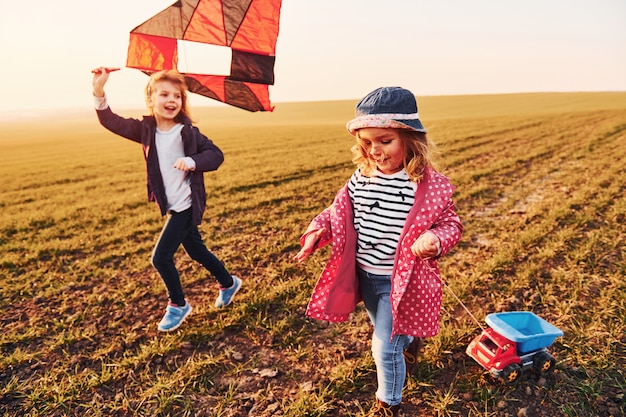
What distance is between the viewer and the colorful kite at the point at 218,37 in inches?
139

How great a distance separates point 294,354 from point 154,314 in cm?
178

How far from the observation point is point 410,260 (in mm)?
2539

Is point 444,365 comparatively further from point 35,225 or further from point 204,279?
point 35,225

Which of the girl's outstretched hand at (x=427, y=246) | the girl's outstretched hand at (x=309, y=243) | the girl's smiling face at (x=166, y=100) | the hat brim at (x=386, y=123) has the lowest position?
the girl's outstretched hand at (x=309, y=243)

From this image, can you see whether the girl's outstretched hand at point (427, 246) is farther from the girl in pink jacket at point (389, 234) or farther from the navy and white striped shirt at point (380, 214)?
the navy and white striped shirt at point (380, 214)

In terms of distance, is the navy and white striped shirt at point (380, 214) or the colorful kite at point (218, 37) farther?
the colorful kite at point (218, 37)

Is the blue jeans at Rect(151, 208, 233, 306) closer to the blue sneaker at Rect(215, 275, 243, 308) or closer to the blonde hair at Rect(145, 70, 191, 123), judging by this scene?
the blue sneaker at Rect(215, 275, 243, 308)

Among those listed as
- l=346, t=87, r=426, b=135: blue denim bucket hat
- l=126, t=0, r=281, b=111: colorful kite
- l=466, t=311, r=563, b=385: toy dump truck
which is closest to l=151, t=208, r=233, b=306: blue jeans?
l=126, t=0, r=281, b=111: colorful kite

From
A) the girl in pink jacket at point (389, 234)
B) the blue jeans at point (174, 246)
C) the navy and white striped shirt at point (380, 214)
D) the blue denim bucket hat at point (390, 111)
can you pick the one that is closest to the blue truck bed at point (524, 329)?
the girl in pink jacket at point (389, 234)

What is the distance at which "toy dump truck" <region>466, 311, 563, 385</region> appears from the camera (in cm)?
300

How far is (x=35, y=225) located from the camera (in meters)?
8.22

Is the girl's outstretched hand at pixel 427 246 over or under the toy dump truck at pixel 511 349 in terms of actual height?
over

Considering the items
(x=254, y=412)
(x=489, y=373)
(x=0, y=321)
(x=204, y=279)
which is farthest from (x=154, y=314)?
(x=489, y=373)

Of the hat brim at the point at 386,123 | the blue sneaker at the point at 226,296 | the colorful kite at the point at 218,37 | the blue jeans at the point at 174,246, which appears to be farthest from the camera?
the blue sneaker at the point at 226,296
